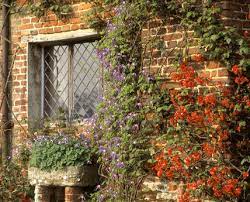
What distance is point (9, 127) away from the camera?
32.8ft

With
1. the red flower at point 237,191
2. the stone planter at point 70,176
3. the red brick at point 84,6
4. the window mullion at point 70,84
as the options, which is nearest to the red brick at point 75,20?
the red brick at point 84,6

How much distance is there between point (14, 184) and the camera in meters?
9.48

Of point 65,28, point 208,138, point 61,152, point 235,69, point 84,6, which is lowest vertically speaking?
point 61,152

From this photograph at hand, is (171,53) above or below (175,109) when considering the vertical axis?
above

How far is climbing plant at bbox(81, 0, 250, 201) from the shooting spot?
23.5 ft

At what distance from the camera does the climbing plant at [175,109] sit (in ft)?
23.5

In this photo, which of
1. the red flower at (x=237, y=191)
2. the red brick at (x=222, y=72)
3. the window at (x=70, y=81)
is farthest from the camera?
the window at (x=70, y=81)

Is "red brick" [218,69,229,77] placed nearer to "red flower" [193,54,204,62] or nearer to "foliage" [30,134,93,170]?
"red flower" [193,54,204,62]

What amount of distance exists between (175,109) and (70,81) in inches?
92.9

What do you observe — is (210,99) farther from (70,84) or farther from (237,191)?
(70,84)

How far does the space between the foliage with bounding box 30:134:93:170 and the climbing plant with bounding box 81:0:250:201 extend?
244mm

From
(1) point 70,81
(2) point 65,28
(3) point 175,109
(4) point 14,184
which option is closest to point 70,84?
(1) point 70,81

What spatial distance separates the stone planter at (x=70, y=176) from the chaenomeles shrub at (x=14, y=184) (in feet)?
2.35

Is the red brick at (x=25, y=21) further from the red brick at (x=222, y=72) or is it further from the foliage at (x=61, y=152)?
the red brick at (x=222, y=72)
